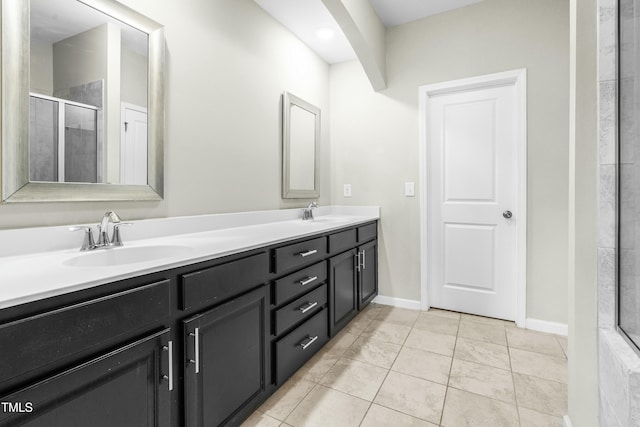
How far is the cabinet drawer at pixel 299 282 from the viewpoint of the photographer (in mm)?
1567

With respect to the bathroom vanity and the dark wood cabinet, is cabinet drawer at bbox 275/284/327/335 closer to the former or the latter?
the bathroom vanity

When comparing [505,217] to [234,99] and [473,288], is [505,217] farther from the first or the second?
[234,99]

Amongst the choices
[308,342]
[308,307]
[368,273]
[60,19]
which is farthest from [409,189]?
[60,19]

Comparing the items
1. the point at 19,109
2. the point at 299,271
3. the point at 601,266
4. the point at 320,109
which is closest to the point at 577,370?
the point at 601,266

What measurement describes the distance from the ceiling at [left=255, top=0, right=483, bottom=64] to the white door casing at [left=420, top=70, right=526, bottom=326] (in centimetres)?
63

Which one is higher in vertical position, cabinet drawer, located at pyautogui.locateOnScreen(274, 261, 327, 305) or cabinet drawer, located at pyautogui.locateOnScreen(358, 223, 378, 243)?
cabinet drawer, located at pyautogui.locateOnScreen(358, 223, 378, 243)

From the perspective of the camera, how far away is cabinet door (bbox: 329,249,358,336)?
2.12 meters

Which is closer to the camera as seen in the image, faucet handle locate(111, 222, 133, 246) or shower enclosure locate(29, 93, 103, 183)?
shower enclosure locate(29, 93, 103, 183)

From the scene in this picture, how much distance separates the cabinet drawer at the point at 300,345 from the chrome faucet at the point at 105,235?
90cm

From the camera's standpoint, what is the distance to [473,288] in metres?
2.69

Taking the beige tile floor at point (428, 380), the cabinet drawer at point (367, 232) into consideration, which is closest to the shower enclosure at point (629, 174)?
the beige tile floor at point (428, 380)

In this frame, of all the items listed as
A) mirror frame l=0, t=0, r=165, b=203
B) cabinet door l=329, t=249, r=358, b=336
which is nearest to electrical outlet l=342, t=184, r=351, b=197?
cabinet door l=329, t=249, r=358, b=336

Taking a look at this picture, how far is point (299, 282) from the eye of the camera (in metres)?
1.73

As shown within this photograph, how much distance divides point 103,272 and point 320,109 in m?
2.56
